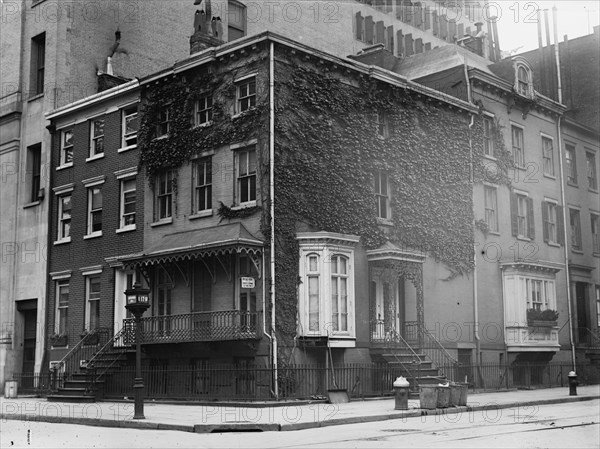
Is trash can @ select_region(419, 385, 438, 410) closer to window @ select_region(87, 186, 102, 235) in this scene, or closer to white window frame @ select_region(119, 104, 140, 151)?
white window frame @ select_region(119, 104, 140, 151)

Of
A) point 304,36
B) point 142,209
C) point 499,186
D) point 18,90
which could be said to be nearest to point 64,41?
point 18,90

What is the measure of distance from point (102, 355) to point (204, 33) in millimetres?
12783

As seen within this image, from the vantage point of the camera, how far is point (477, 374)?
32656mm

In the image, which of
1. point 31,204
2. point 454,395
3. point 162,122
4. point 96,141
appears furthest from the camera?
point 31,204

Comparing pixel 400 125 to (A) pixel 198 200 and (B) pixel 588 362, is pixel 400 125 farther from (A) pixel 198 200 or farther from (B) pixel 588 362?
(B) pixel 588 362

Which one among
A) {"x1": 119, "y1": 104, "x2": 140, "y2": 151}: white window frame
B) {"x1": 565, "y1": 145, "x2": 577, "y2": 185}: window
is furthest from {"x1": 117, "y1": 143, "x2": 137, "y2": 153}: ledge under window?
{"x1": 565, "y1": 145, "x2": 577, "y2": 185}: window

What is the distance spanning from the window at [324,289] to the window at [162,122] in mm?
7693

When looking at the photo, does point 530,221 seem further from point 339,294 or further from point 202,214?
point 202,214

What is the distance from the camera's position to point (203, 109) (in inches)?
1179

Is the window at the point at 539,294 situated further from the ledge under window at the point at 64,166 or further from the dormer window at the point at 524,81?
the ledge under window at the point at 64,166

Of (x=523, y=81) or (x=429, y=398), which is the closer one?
(x=429, y=398)

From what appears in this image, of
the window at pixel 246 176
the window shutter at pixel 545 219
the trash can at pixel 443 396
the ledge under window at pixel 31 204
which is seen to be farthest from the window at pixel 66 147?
the window shutter at pixel 545 219

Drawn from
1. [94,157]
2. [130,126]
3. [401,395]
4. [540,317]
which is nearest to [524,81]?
[540,317]

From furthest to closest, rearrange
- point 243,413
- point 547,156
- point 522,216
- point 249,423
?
point 547,156 < point 522,216 < point 243,413 < point 249,423
